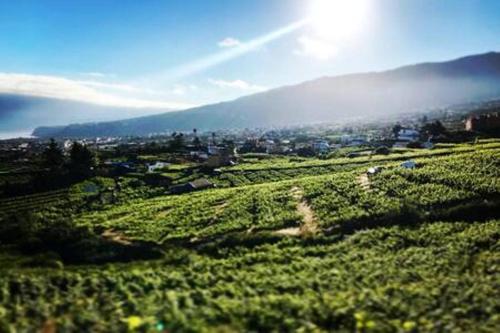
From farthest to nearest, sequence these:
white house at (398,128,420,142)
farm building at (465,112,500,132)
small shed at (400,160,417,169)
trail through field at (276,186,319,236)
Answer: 1. white house at (398,128,420,142)
2. farm building at (465,112,500,132)
3. small shed at (400,160,417,169)
4. trail through field at (276,186,319,236)

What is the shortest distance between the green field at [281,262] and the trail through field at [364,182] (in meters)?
0.57

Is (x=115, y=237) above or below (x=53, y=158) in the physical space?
below

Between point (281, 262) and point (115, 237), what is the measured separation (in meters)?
18.8

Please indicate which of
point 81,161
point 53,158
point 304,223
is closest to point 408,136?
point 81,161

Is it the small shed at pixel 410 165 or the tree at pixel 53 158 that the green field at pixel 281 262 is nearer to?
the small shed at pixel 410 165

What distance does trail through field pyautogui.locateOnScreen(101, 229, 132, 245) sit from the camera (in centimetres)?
4703

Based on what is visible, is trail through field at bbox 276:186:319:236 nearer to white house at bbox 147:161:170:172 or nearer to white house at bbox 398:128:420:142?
white house at bbox 147:161:170:172

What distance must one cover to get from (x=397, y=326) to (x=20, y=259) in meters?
33.2

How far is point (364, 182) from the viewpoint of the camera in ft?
226

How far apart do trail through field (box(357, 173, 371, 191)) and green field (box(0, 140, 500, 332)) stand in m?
0.57

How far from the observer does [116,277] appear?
117 ft

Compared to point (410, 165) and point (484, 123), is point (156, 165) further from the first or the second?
point (484, 123)

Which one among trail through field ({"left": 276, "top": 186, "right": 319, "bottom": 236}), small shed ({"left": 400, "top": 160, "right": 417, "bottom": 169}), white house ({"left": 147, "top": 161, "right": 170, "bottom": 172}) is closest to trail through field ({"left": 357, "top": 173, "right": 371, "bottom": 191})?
small shed ({"left": 400, "top": 160, "right": 417, "bottom": 169})

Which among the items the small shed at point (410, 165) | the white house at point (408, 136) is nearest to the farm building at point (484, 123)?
the white house at point (408, 136)
